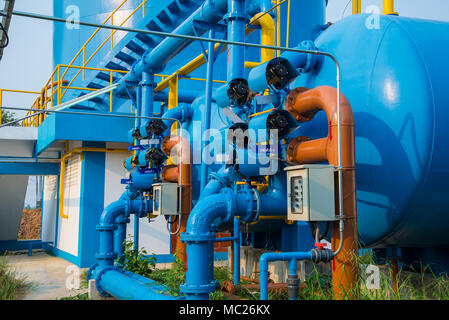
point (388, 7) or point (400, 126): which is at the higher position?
point (388, 7)

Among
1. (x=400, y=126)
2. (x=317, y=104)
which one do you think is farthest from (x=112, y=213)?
(x=400, y=126)

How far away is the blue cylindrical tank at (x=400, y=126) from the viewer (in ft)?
15.1

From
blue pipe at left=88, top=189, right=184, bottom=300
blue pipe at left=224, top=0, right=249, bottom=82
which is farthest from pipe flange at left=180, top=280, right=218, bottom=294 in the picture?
blue pipe at left=224, top=0, right=249, bottom=82

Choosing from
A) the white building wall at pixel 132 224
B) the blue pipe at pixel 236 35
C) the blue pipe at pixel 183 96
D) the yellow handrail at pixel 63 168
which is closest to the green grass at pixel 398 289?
the blue pipe at pixel 236 35

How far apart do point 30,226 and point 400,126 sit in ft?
90.0

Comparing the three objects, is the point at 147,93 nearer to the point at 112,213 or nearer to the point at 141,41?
the point at 141,41

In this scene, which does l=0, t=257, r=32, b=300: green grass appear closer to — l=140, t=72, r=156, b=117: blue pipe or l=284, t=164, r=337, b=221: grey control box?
l=140, t=72, r=156, b=117: blue pipe

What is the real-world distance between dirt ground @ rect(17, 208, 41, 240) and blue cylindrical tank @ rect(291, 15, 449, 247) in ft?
80.0

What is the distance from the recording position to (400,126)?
15.4 feet

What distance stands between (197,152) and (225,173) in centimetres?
280

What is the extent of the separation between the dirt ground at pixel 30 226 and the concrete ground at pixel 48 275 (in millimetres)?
12188

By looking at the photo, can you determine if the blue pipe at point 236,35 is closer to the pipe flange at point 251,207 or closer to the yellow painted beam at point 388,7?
the pipe flange at point 251,207

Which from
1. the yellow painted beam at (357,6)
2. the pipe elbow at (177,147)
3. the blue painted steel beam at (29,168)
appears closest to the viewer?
the yellow painted beam at (357,6)
